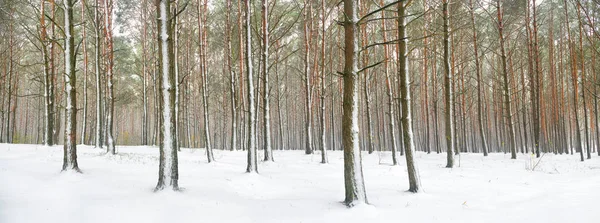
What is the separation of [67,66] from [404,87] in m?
7.69

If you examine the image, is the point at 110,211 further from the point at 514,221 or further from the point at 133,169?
the point at 514,221

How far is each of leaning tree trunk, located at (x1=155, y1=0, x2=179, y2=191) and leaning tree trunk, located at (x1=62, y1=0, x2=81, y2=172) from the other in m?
2.46

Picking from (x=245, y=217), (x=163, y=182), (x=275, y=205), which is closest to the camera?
(x=245, y=217)

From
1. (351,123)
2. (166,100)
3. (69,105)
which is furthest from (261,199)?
(69,105)

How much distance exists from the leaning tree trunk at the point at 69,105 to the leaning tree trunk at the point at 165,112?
8.06ft

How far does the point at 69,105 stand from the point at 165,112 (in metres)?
2.82

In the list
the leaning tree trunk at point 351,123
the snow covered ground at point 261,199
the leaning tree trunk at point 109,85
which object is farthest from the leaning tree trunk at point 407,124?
the leaning tree trunk at point 109,85

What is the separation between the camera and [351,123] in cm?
505

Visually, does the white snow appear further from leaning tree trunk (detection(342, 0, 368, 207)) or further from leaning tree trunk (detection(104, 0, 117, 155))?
leaning tree trunk (detection(104, 0, 117, 155))

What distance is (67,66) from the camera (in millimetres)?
7066

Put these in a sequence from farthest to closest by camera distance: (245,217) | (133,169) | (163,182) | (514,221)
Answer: (133,169)
(163,182)
(245,217)
(514,221)

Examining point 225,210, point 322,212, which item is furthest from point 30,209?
point 322,212

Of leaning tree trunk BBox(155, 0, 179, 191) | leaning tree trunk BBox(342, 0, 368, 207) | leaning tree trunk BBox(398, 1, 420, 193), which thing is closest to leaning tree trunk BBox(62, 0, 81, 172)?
leaning tree trunk BBox(155, 0, 179, 191)

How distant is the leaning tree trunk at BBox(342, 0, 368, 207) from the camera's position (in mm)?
4988
